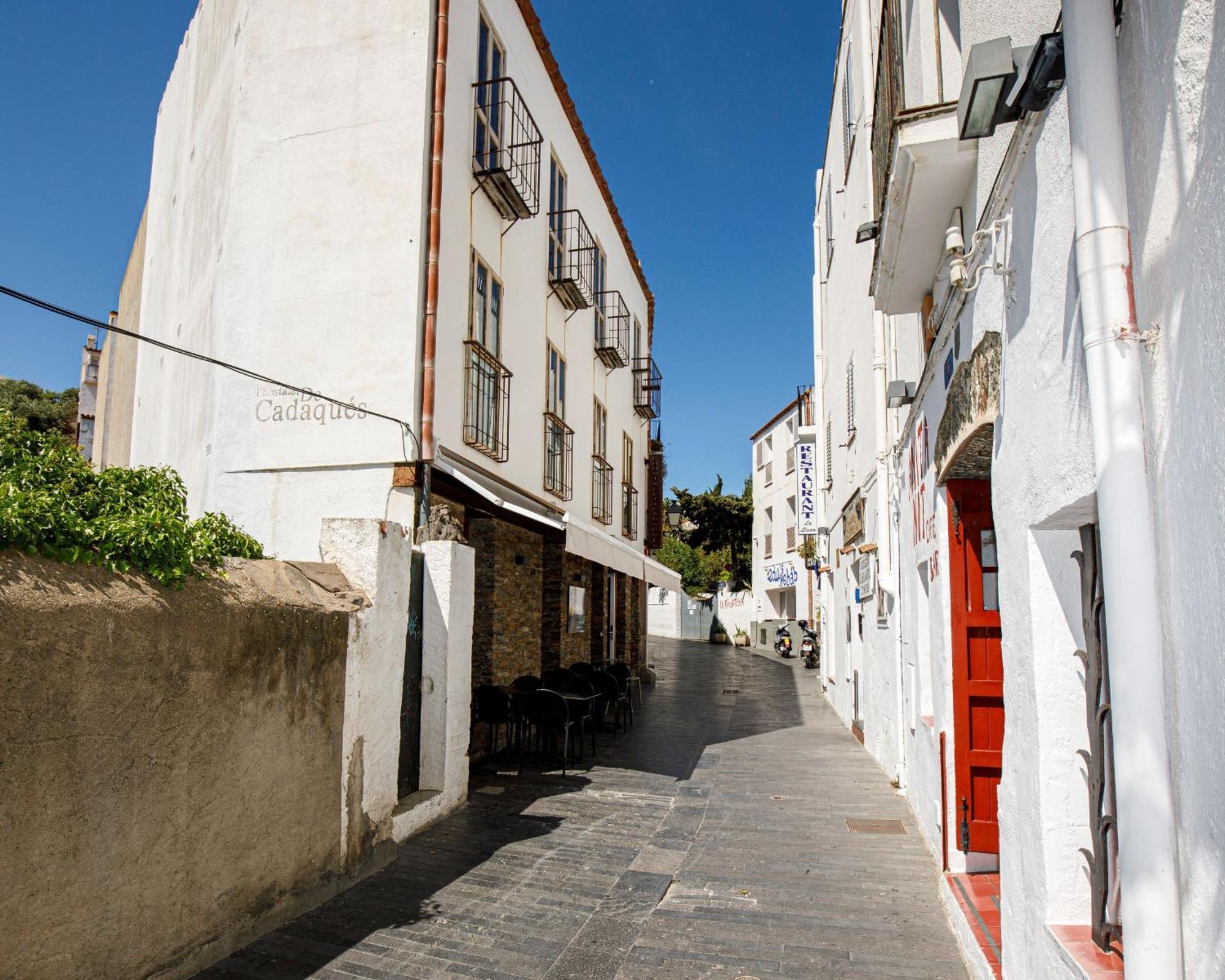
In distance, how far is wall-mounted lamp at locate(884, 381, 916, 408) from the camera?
8383mm

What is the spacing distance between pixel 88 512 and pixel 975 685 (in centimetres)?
556

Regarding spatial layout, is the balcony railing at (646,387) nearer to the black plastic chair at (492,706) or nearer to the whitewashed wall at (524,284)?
the whitewashed wall at (524,284)

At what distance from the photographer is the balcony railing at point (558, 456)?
14828 mm

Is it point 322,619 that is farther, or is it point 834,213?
point 834,213

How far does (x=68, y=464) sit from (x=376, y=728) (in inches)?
128

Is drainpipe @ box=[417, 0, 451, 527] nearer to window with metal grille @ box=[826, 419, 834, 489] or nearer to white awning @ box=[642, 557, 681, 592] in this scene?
white awning @ box=[642, 557, 681, 592]

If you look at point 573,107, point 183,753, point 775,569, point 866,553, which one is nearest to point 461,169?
point 573,107

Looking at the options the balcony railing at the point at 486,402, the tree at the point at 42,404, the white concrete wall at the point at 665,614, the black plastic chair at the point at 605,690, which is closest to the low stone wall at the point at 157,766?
the balcony railing at the point at 486,402

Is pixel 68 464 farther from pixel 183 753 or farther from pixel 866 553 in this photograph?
pixel 866 553

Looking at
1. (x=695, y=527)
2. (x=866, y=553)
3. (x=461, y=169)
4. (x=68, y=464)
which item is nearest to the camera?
(x=68, y=464)

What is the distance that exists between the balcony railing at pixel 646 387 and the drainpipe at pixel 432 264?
12988 mm

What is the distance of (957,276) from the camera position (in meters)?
4.68

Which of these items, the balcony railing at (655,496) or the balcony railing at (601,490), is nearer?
the balcony railing at (601,490)

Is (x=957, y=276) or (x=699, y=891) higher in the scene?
(x=957, y=276)
